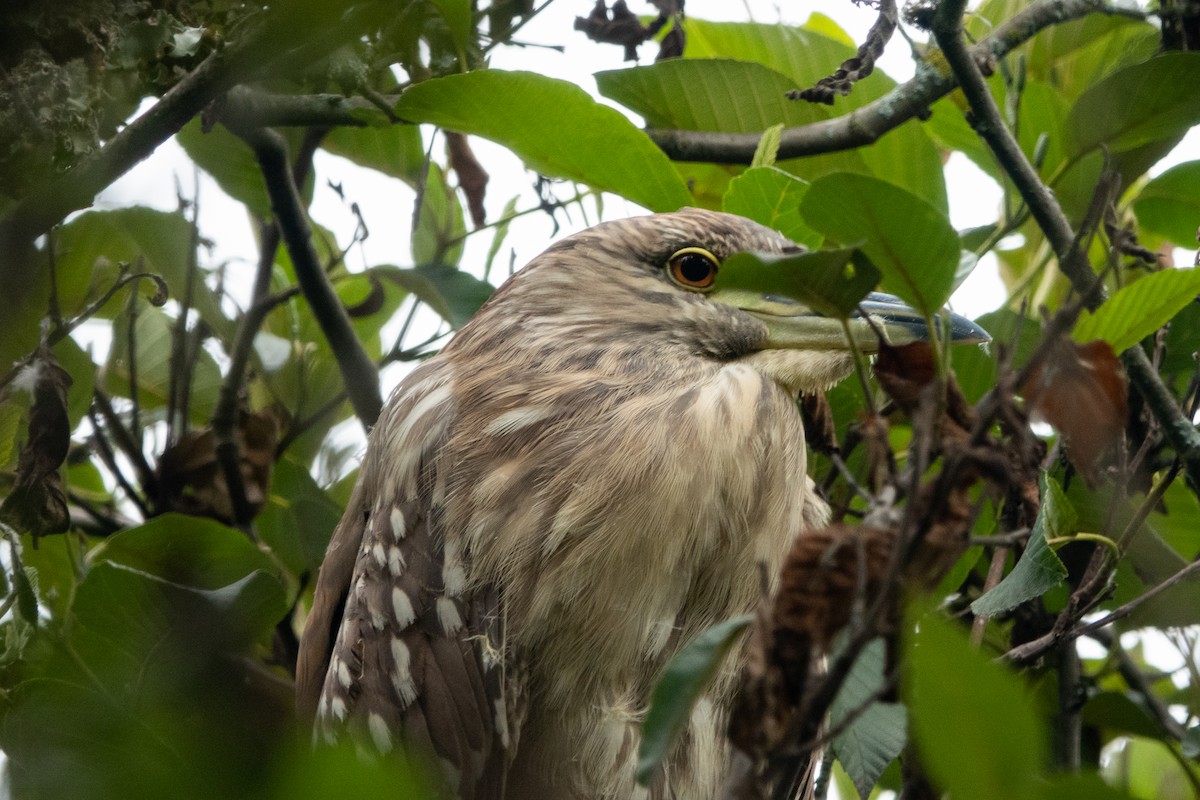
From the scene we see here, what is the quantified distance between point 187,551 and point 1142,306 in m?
1.71

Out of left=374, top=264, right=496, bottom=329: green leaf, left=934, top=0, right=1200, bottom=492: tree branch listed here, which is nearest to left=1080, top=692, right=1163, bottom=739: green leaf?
left=934, top=0, right=1200, bottom=492: tree branch

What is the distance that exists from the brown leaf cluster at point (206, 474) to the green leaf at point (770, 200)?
1193mm

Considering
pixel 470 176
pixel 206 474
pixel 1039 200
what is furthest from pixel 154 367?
pixel 1039 200

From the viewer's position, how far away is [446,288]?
2.81 meters

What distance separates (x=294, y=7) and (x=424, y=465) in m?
1.42

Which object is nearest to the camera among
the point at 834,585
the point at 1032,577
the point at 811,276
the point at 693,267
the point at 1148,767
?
the point at 834,585

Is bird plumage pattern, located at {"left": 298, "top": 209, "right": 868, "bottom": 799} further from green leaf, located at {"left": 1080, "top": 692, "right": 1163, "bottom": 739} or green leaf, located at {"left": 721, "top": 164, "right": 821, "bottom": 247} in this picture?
green leaf, located at {"left": 1080, "top": 692, "right": 1163, "bottom": 739}

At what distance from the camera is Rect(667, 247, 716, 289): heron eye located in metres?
2.57

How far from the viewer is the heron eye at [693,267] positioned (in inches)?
101

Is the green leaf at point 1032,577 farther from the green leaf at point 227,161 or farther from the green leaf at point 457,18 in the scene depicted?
the green leaf at point 227,161

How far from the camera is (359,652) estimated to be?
239 centimetres

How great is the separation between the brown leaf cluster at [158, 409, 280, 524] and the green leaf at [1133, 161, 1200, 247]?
2046 mm

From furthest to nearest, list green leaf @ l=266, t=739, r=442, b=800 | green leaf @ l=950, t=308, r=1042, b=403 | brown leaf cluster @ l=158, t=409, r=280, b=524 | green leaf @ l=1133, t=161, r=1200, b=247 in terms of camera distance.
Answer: brown leaf cluster @ l=158, t=409, r=280, b=524, green leaf @ l=1133, t=161, r=1200, b=247, green leaf @ l=950, t=308, r=1042, b=403, green leaf @ l=266, t=739, r=442, b=800

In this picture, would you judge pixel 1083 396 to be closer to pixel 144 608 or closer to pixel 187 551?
pixel 144 608
